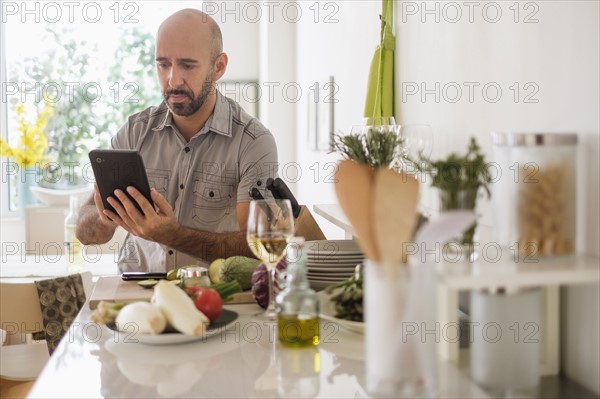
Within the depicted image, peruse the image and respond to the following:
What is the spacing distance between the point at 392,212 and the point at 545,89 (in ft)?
1.52

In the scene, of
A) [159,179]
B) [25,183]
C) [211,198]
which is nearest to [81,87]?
[25,183]

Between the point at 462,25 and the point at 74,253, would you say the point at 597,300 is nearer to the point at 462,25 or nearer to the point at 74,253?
the point at 462,25

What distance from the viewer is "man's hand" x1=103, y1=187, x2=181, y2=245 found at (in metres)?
2.00

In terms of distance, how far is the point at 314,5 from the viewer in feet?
15.6

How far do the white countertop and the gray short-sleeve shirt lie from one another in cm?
101

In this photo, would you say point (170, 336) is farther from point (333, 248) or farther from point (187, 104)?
point (187, 104)

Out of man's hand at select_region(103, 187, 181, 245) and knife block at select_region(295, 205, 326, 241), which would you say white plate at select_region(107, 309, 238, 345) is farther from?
knife block at select_region(295, 205, 326, 241)

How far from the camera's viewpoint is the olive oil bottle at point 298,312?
127 cm

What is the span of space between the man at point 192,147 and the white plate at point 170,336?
913 millimetres

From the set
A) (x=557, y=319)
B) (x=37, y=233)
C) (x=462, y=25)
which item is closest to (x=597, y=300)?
(x=557, y=319)

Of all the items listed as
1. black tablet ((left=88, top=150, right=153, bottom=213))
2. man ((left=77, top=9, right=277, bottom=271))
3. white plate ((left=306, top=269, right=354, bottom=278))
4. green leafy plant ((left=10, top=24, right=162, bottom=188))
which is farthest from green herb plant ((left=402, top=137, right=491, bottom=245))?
green leafy plant ((left=10, top=24, right=162, bottom=188))

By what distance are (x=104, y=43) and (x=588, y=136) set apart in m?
5.78

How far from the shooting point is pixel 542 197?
1.08 meters

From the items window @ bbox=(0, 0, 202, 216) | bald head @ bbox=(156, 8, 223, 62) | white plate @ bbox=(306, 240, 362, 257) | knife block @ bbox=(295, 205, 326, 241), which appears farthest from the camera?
window @ bbox=(0, 0, 202, 216)
